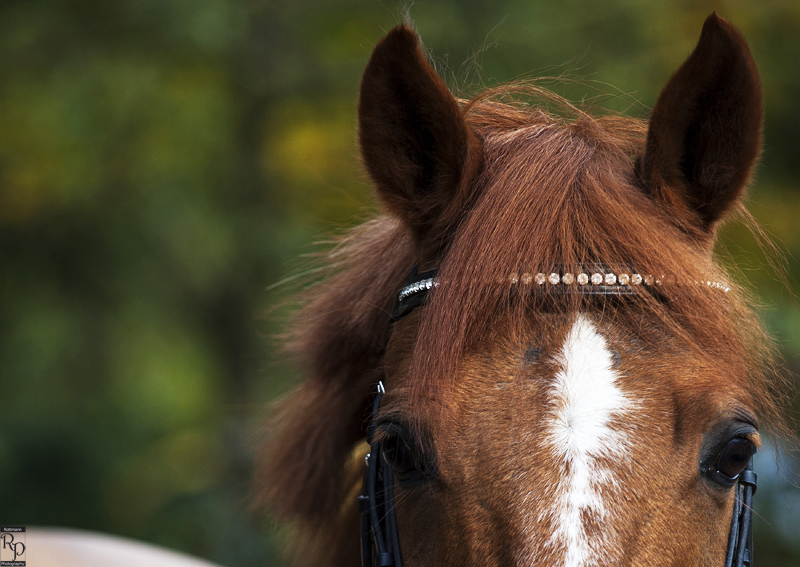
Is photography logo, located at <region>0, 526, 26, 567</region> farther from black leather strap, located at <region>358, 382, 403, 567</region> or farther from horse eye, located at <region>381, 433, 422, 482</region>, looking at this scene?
horse eye, located at <region>381, 433, 422, 482</region>

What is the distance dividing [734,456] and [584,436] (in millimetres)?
305

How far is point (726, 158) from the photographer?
1.29 m

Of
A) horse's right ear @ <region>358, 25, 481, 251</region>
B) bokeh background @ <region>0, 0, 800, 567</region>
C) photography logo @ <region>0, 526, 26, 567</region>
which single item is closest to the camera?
horse's right ear @ <region>358, 25, 481, 251</region>

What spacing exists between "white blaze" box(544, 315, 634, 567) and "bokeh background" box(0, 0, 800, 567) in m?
3.68

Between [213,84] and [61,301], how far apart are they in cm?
267

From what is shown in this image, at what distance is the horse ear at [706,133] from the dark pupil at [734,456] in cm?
42

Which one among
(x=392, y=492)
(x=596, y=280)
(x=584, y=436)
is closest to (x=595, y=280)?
(x=596, y=280)

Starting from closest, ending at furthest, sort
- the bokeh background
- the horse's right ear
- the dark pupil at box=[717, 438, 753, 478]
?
the dark pupil at box=[717, 438, 753, 478] → the horse's right ear → the bokeh background

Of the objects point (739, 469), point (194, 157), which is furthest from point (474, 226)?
point (194, 157)

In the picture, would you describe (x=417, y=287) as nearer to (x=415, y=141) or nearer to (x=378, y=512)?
(x=415, y=141)

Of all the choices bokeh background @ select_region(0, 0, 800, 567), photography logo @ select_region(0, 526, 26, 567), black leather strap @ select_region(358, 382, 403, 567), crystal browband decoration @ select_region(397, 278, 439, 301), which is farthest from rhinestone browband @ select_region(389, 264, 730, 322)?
bokeh background @ select_region(0, 0, 800, 567)

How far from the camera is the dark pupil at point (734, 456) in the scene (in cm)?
112

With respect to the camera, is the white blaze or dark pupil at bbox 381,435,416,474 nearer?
the white blaze

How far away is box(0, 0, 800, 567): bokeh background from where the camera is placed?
4.71 m
